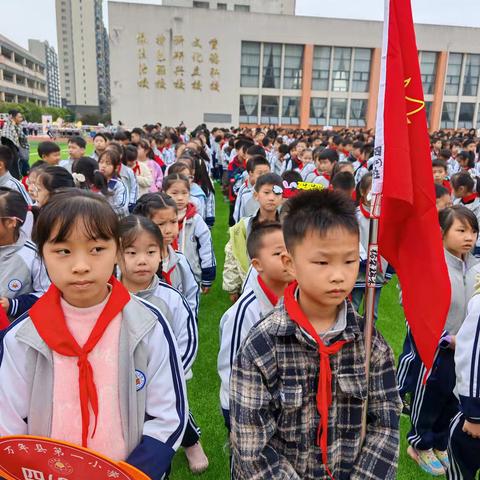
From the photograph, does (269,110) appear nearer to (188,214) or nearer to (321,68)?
(321,68)

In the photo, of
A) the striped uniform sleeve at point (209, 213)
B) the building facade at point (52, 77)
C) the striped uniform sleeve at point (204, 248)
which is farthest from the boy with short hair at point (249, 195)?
the building facade at point (52, 77)

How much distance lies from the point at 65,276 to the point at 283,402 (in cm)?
73

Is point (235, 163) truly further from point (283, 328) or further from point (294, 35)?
point (294, 35)

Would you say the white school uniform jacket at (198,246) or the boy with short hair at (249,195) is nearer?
the white school uniform jacket at (198,246)

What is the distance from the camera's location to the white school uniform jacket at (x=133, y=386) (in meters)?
1.29

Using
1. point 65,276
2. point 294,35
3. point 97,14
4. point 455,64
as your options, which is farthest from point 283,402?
point 97,14

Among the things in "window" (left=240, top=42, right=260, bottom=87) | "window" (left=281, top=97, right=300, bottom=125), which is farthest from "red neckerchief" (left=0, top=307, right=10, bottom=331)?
"window" (left=281, top=97, right=300, bottom=125)

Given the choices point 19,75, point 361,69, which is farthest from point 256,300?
point 19,75

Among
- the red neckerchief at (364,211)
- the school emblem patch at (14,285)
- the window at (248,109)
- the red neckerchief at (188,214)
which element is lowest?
the school emblem patch at (14,285)

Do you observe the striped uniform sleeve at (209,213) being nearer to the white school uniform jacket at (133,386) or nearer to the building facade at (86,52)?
the white school uniform jacket at (133,386)

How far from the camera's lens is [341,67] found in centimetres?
3191

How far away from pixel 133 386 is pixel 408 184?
3.51 ft

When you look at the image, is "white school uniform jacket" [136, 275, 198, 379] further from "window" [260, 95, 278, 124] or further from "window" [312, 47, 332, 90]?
"window" [312, 47, 332, 90]

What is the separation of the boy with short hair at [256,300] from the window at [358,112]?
109ft
